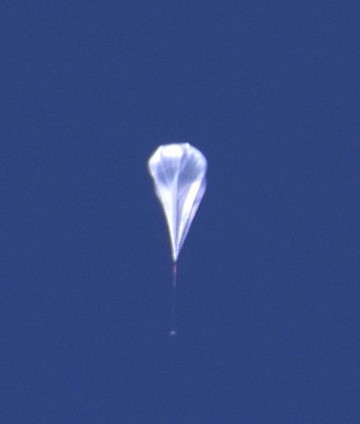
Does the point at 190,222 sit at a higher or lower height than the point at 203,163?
lower

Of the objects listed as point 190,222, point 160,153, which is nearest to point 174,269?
point 190,222

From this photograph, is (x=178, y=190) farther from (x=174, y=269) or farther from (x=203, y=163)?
(x=174, y=269)

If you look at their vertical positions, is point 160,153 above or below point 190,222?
above

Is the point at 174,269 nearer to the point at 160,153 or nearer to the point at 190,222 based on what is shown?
the point at 190,222

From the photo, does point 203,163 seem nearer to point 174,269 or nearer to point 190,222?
point 190,222

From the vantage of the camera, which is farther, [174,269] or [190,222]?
[190,222]

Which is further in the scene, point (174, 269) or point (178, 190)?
point (178, 190)
